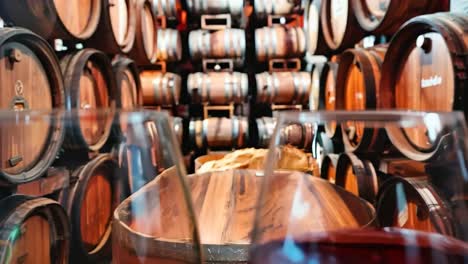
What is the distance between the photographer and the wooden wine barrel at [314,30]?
12.7 ft

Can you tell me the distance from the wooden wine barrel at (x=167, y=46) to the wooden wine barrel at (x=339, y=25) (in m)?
1.95

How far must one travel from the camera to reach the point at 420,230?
365 millimetres

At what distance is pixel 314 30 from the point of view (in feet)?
14.1

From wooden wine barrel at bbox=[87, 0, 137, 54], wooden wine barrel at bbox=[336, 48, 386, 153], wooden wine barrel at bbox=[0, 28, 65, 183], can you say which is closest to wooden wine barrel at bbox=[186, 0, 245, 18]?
wooden wine barrel at bbox=[87, 0, 137, 54]

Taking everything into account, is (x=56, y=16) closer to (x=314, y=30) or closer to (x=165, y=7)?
(x=314, y=30)

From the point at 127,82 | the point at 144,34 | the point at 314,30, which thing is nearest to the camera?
the point at 127,82

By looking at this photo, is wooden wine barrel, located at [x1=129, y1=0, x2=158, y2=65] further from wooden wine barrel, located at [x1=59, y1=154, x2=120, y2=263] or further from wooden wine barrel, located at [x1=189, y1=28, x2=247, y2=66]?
wooden wine barrel, located at [x1=59, y1=154, x2=120, y2=263]

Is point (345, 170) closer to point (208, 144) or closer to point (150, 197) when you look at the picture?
point (150, 197)

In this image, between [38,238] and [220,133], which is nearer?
[38,238]

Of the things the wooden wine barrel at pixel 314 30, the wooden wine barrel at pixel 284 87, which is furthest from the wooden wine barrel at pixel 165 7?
the wooden wine barrel at pixel 314 30

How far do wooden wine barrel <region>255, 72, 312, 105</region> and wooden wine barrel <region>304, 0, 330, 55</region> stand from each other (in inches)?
15.0

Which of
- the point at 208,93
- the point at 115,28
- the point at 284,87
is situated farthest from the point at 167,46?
the point at 115,28

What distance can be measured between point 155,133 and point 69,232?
0.12 metres

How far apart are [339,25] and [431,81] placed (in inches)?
65.8
